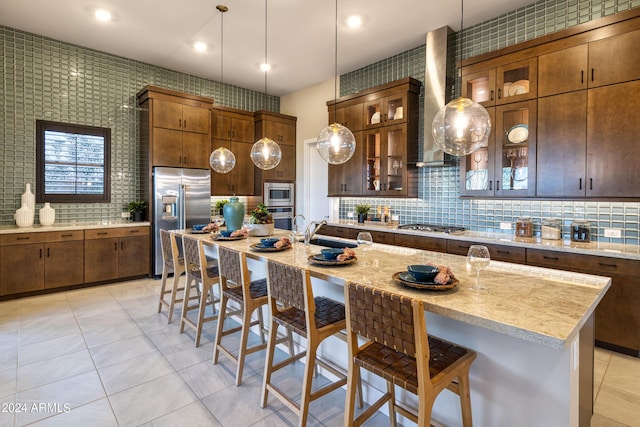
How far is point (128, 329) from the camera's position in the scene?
3.31m

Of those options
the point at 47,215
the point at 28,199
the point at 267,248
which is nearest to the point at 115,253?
the point at 47,215

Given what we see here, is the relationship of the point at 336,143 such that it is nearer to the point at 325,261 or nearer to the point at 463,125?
the point at 463,125

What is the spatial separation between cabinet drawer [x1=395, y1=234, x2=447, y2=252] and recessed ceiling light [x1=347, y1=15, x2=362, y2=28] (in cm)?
264

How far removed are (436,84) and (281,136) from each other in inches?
127

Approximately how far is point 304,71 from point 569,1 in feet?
11.9

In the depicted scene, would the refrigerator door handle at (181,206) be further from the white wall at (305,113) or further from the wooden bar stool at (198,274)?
the white wall at (305,113)

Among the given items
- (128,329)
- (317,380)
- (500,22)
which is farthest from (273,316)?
(500,22)

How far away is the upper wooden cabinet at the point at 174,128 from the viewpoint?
5.05 metres

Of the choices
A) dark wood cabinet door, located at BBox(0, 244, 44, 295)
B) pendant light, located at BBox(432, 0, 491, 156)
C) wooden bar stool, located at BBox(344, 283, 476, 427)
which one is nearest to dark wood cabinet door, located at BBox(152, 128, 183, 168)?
dark wood cabinet door, located at BBox(0, 244, 44, 295)

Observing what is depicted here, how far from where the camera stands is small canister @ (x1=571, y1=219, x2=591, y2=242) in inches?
127

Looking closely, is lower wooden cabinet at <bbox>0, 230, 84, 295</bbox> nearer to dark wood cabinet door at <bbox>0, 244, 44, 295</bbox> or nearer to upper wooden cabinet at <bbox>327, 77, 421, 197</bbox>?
dark wood cabinet door at <bbox>0, 244, 44, 295</bbox>

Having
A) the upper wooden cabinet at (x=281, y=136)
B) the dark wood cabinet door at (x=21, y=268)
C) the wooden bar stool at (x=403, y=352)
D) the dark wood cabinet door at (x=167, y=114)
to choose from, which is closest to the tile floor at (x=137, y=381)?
the wooden bar stool at (x=403, y=352)

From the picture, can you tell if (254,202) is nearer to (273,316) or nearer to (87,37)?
(87,37)

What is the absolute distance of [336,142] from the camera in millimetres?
3166
